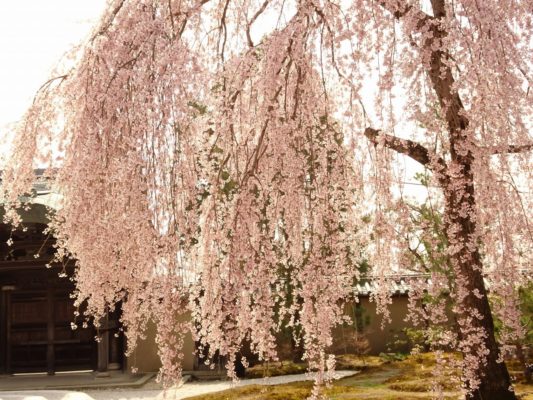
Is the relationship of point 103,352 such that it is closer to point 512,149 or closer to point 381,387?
point 381,387

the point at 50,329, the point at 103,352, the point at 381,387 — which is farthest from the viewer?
the point at 50,329

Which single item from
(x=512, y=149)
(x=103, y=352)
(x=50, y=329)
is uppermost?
(x=512, y=149)

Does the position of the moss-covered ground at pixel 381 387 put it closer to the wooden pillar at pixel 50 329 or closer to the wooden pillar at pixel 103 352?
the wooden pillar at pixel 103 352

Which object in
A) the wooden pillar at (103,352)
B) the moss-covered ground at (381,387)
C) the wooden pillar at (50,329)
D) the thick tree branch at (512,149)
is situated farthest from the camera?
the wooden pillar at (50,329)

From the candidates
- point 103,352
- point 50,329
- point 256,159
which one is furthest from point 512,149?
point 50,329

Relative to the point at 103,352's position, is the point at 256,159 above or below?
above

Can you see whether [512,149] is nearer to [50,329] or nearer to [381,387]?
[381,387]

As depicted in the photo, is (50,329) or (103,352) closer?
(103,352)

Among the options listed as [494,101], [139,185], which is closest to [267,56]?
[139,185]

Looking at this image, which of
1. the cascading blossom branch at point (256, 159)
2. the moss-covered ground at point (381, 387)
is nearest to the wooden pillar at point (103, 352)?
the moss-covered ground at point (381, 387)

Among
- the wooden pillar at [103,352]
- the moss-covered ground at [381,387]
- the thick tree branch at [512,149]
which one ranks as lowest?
the moss-covered ground at [381,387]

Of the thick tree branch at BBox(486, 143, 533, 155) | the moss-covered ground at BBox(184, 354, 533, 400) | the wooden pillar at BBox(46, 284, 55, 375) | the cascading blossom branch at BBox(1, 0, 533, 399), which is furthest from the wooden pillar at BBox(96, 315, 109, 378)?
the thick tree branch at BBox(486, 143, 533, 155)

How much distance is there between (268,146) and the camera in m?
5.09

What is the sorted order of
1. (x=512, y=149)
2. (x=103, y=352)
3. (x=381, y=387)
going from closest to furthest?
(x=512, y=149) < (x=381, y=387) < (x=103, y=352)
